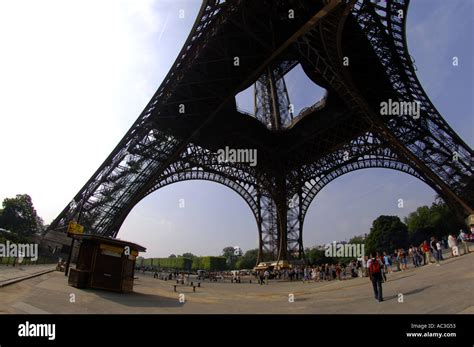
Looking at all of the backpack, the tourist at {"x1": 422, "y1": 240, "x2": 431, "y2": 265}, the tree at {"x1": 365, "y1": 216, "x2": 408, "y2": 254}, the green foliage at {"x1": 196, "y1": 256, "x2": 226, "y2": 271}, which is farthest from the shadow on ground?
the green foliage at {"x1": 196, "y1": 256, "x2": 226, "y2": 271}

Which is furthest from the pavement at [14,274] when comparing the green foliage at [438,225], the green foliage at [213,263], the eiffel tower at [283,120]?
the green foliage at [213,263]

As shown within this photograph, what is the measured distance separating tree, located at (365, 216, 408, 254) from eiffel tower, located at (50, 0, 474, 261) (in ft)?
106

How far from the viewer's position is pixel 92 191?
3322 cm

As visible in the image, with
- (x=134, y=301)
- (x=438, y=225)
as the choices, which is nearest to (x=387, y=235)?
(x=438, y=225)

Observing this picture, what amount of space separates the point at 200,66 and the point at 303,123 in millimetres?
19660

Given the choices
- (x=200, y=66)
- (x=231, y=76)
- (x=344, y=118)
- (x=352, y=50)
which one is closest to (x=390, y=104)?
(x=344, y=118)

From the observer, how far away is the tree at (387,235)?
73.4 metres

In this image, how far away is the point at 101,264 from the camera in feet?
50.8

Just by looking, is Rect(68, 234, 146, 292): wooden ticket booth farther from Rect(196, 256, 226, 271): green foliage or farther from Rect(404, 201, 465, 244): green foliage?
Rect(196, 256, 226, 271): green foliage

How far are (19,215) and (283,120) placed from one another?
229ft

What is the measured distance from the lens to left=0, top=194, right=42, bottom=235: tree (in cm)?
7542

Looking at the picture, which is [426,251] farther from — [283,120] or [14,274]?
[283,120]
